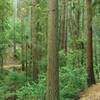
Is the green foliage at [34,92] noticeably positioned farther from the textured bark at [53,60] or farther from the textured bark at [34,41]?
the textured bark at [53,60]

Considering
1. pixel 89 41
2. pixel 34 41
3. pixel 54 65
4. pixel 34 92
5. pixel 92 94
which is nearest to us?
pixel 54 65

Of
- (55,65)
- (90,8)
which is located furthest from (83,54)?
(55,65)

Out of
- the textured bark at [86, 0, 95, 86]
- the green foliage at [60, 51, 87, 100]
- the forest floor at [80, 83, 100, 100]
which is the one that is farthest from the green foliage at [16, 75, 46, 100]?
the textured bark at [86, 0, 95, 86]

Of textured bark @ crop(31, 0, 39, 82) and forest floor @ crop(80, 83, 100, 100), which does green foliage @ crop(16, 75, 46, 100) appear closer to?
forest floor @ crop(80, 83, 100, 100)

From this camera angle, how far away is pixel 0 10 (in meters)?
23.5

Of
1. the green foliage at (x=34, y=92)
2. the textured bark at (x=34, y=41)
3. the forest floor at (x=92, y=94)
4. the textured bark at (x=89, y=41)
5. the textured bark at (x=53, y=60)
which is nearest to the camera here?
the textured bark at (x=53, y=60)

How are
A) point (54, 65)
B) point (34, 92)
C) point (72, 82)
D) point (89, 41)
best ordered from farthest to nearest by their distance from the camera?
point (72, 82)
point (89, 41)
point (34, 92)
point (54, 65)

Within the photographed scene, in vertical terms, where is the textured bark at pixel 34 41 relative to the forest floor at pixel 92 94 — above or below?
above

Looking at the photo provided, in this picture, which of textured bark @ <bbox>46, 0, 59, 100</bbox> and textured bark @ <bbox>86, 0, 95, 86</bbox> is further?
textured bark @ <bbox>86, 0, 95, 86</bbox>

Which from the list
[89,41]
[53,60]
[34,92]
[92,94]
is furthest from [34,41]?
[53,60]

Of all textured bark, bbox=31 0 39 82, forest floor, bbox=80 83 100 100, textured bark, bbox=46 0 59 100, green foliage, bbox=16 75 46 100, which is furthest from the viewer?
textured bark, bbox=31 0 39 82

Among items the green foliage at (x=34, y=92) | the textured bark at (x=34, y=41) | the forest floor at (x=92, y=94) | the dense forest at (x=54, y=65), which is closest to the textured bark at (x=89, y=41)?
the dense forest at (x=54, y=65)

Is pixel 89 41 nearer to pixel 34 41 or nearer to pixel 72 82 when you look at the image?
pixel 72 82

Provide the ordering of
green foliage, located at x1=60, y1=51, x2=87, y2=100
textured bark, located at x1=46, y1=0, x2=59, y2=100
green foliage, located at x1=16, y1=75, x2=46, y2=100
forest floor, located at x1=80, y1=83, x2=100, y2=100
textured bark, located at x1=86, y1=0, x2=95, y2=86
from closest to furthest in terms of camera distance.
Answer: textured bark, located at x1=46, y1=0, x2=59, y2=100
forest floor, located at x1=80, y1=83, x2=100, y2=100
green foliage, located at x1=16, y1=75, x2=46, y2=100
green foliage, located at x1=60, y1=51, x2=87, y2=100
textured bark, located at x1=86, y1=0, x2=95, y2=86
